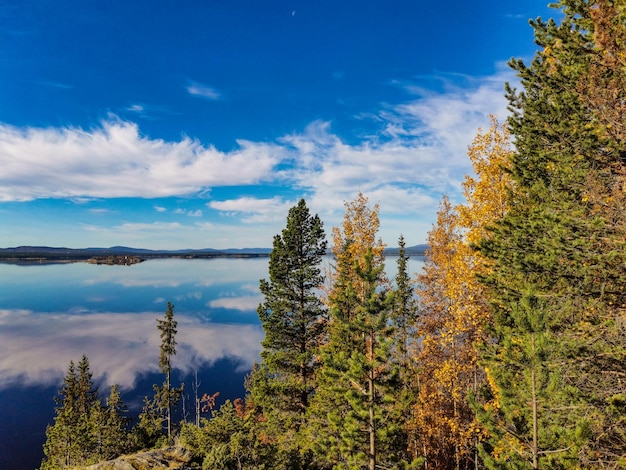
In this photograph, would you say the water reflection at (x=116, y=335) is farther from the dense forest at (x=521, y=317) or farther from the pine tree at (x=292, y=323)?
the dense forest at (x=521, y=317)

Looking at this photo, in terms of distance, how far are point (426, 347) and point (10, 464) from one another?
48980mm

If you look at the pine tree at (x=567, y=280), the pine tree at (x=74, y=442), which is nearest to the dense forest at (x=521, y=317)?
the pine tree at (x=567, y=280)

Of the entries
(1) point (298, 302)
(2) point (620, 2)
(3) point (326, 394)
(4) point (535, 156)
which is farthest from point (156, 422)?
(2) point (620, 2)

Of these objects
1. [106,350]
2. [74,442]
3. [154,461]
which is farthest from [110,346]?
[154,461]

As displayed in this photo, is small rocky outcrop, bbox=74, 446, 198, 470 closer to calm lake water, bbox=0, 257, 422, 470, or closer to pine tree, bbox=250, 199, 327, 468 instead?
pine tree, bbox=250, 199, 327, 468

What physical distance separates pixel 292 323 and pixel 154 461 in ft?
30.0

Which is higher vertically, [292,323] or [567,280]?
[567,280]

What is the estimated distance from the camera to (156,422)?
36906mm

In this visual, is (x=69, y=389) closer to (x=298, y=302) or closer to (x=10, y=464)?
(x=10, y=464)

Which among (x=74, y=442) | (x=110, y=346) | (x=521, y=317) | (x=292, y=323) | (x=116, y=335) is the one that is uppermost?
(x=521, y=317)

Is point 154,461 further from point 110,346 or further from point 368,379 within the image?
point 110,346

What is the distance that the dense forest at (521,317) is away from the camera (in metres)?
7.50

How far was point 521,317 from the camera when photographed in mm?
7152

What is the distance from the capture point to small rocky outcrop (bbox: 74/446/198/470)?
13867 mm
